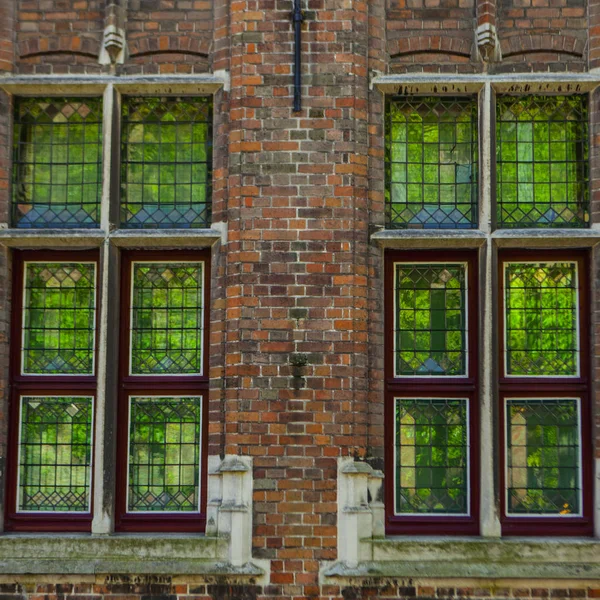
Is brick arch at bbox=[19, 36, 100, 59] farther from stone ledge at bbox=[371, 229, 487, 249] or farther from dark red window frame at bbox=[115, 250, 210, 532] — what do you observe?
stone ledge at bbox=[371, 229, 487, 249]

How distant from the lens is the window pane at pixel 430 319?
6.13m

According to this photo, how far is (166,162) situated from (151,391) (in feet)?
5.33

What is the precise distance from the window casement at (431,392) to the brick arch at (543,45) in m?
1.46

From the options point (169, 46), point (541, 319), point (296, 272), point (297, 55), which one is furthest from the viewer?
point (169, 46)

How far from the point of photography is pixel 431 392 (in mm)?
6074

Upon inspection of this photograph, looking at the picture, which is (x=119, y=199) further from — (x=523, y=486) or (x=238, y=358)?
(x=523, y=486)

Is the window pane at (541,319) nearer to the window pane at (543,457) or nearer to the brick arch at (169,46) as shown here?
the window pane at (543,457)

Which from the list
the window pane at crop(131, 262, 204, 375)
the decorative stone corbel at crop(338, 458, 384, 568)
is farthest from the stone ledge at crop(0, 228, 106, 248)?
the decorative stone corbel at crop(338, 458, 384, 568)

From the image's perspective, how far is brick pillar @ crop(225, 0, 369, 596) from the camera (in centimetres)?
577

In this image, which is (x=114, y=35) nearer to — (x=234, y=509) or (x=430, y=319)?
(x=430, y=319)

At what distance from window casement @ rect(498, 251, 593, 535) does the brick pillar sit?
105cm

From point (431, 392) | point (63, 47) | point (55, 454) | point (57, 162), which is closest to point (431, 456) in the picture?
point (431, 392)

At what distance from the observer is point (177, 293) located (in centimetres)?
624

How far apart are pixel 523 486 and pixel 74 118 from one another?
13.3 ft
